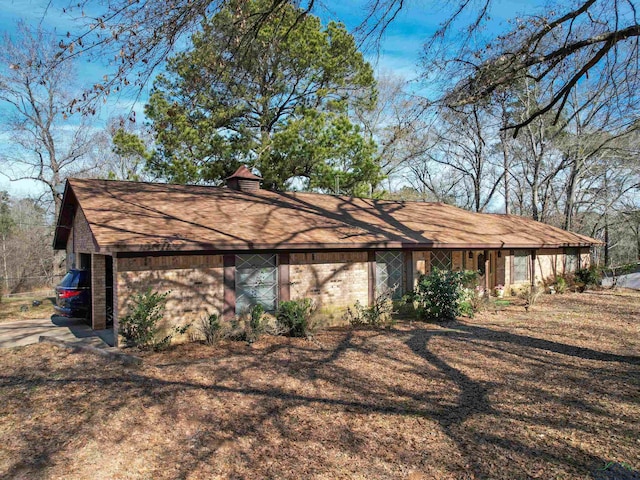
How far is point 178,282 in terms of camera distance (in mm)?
9078

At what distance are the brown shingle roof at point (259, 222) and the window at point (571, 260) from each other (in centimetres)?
277

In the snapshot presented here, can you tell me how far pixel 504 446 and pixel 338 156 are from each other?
1550 centimetres

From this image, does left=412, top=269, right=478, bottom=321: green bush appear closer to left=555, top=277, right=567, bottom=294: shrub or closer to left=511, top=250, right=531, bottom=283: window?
left=511, top=250, right=531, bottom=283: window

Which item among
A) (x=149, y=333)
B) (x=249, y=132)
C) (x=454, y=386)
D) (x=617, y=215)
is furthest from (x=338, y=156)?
(x=617, y=215)

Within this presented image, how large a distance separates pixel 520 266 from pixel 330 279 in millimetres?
10615

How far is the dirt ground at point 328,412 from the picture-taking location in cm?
423

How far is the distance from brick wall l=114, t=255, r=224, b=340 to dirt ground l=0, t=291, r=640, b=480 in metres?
0.89

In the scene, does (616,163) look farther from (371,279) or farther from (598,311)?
(371,279)

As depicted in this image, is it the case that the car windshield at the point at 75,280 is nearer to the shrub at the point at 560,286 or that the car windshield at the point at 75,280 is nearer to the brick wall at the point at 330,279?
the brick wall at the point at 330,279

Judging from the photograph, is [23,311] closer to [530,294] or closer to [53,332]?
[53,332]

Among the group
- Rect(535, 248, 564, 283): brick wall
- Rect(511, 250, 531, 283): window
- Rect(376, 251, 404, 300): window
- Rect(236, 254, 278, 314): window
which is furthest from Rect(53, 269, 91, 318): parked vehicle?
Rect(535, 248, 564, 283): brick wall

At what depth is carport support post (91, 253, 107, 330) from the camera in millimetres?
10227

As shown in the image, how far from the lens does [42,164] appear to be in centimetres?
2270

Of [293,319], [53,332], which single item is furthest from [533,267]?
[53,332]
